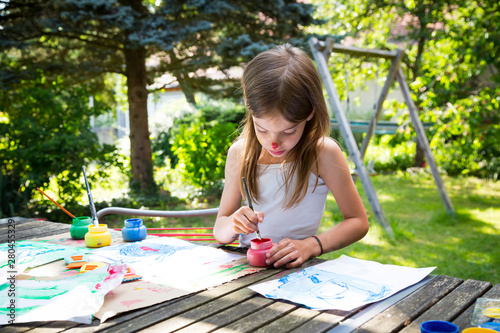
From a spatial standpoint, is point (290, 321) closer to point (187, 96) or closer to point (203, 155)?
point (203, 155)

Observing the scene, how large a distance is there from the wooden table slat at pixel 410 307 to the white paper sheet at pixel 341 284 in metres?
0.04

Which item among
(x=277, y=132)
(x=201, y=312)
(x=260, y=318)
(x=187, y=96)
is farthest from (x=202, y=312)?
(x=187, y=96)

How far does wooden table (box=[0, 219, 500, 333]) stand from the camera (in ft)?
3.21

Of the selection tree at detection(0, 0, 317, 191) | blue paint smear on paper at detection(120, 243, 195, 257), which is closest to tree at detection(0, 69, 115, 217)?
tree at detection(0, 0, 317, 191)

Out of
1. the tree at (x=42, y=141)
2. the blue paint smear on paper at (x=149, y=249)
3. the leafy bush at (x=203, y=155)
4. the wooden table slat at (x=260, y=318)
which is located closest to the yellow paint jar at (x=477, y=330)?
the wooden table slat at (x=260, y=318)

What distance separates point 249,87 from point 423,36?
620 centimetres

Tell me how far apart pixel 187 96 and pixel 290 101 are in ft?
14.4

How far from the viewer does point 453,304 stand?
1.08 m

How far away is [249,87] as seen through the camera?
1635 millimetres

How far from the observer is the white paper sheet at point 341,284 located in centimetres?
112

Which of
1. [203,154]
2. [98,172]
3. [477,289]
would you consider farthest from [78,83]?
[477,289]

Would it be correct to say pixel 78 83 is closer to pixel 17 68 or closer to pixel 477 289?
pixel 17 68

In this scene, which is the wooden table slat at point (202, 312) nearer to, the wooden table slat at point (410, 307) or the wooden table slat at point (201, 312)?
the wooden table slat at point (201, 312)

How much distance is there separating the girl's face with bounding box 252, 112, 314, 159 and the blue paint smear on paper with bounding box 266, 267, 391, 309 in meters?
0.45
